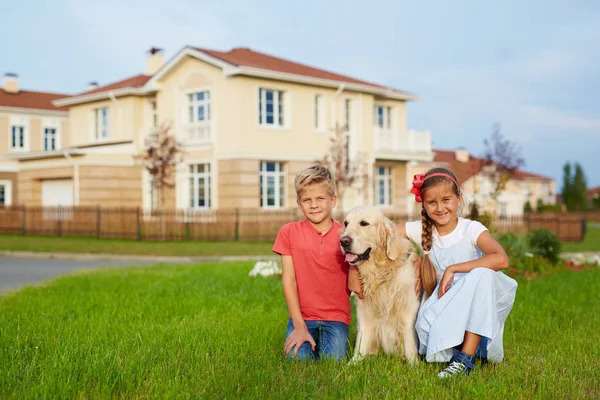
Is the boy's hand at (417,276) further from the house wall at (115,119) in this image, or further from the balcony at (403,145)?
the house wall at (115,119)

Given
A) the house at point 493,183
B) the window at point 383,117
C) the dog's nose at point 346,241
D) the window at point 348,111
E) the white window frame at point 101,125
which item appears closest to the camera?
the dog's nose at point 346,241

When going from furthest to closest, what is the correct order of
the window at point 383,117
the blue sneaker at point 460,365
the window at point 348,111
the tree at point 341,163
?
the window at point 383,117
the window at point 348,111
the tree at point 341,163
the blue sneaker at point 460,365

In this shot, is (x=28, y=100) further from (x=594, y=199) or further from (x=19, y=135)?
(x=594, y=199)

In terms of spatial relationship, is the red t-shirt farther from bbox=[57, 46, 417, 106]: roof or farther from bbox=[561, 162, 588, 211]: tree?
bbox=[561, 162, 588, 211]: tree

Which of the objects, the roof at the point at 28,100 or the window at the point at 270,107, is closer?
the window at the point at 270,107

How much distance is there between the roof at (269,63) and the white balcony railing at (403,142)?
2.48 metres

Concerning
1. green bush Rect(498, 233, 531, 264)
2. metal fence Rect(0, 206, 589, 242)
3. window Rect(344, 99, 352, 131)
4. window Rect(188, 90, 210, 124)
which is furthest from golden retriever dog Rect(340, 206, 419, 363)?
window Rect(344, 99, 352, 131)

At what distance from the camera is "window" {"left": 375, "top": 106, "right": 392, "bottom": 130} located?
34.4 meters

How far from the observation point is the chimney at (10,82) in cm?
4691

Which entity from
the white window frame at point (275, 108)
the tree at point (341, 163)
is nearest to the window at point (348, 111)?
the tree at point (341, 163)

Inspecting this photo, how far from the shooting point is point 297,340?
4.93 m

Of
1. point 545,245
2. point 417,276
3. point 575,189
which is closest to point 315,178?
point 417,276

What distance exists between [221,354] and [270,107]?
2449cm

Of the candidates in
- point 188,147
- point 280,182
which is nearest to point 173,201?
point 188,147
